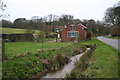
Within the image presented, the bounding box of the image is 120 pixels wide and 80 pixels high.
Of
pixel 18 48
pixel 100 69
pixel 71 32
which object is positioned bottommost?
pixel 100 69

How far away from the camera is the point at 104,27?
2736 inches

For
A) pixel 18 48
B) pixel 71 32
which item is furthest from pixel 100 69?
pixel 71 32

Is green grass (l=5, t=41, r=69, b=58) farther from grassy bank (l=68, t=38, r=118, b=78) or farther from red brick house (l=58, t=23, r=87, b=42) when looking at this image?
red brick house (l=58, t=23, r=87, b=42)

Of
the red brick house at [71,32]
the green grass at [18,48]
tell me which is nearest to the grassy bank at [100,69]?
the green grass at [18,48]

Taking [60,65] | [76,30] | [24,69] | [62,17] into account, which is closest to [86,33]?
[76,30]

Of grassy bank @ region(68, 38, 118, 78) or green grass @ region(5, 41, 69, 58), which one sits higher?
green grass @ region(5, 41, 69, 58)

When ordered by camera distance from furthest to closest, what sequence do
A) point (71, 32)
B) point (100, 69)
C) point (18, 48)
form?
point (71, 32), point (18, 48), point (100, 69)

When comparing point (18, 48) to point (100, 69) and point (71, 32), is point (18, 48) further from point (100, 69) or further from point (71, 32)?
point (71, 32)

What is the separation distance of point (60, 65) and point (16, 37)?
1815cm

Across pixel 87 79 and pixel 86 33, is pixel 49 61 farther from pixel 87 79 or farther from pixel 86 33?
pixel 86 33

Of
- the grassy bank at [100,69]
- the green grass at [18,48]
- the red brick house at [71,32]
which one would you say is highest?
the red brick house at [71,32]

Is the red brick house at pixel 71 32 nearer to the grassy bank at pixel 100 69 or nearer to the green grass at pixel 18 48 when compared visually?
the green grass at pixel 18 48

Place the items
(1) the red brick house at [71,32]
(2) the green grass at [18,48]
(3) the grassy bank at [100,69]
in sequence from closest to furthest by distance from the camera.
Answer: (3) the grassy bank at [100,69] → (2) the green grass at [18,48] → (1) the red brick house at [71,32]

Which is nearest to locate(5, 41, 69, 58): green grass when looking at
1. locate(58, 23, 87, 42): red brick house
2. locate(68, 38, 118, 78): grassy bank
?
locate(68, 38, 118, 78): grassy bank
